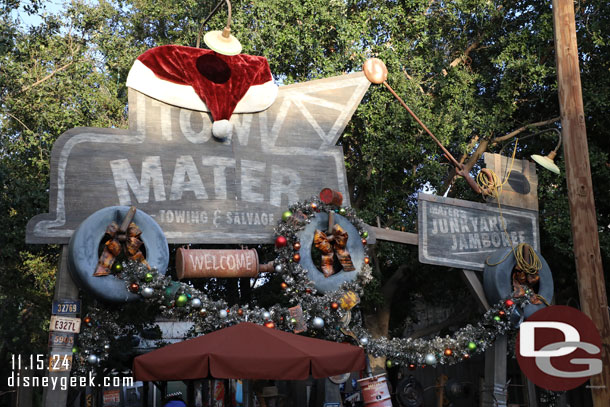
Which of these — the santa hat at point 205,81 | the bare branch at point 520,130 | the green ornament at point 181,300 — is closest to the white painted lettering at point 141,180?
the santa hat at point 205,81

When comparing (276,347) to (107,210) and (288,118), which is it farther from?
(288,118)

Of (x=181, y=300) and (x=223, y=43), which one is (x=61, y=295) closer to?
(x=181, y=300)

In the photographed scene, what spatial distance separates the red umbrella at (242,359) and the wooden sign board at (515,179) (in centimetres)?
578

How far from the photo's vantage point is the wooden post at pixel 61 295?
322 inches

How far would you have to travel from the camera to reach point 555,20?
7230 mm

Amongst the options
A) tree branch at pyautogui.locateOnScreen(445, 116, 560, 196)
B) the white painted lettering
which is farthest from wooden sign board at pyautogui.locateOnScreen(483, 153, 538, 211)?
the white painted lettering

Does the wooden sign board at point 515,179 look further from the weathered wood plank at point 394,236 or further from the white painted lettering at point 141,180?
the white painted lettering at point 141,180

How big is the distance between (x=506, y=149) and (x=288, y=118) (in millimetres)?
8243

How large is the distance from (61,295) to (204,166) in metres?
2.75

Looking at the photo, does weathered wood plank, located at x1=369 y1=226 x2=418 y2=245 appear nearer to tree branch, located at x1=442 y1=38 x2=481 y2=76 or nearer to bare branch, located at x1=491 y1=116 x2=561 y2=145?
bare branch, located at x1=491 y1=116 x2=561 y2=145

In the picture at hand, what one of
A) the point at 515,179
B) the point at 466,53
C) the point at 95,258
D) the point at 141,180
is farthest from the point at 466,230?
the point at 466,53

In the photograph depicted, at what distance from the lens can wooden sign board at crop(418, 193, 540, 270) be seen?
428 inches

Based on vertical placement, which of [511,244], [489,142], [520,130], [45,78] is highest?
[45,78]

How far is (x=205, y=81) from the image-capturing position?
10.2m
